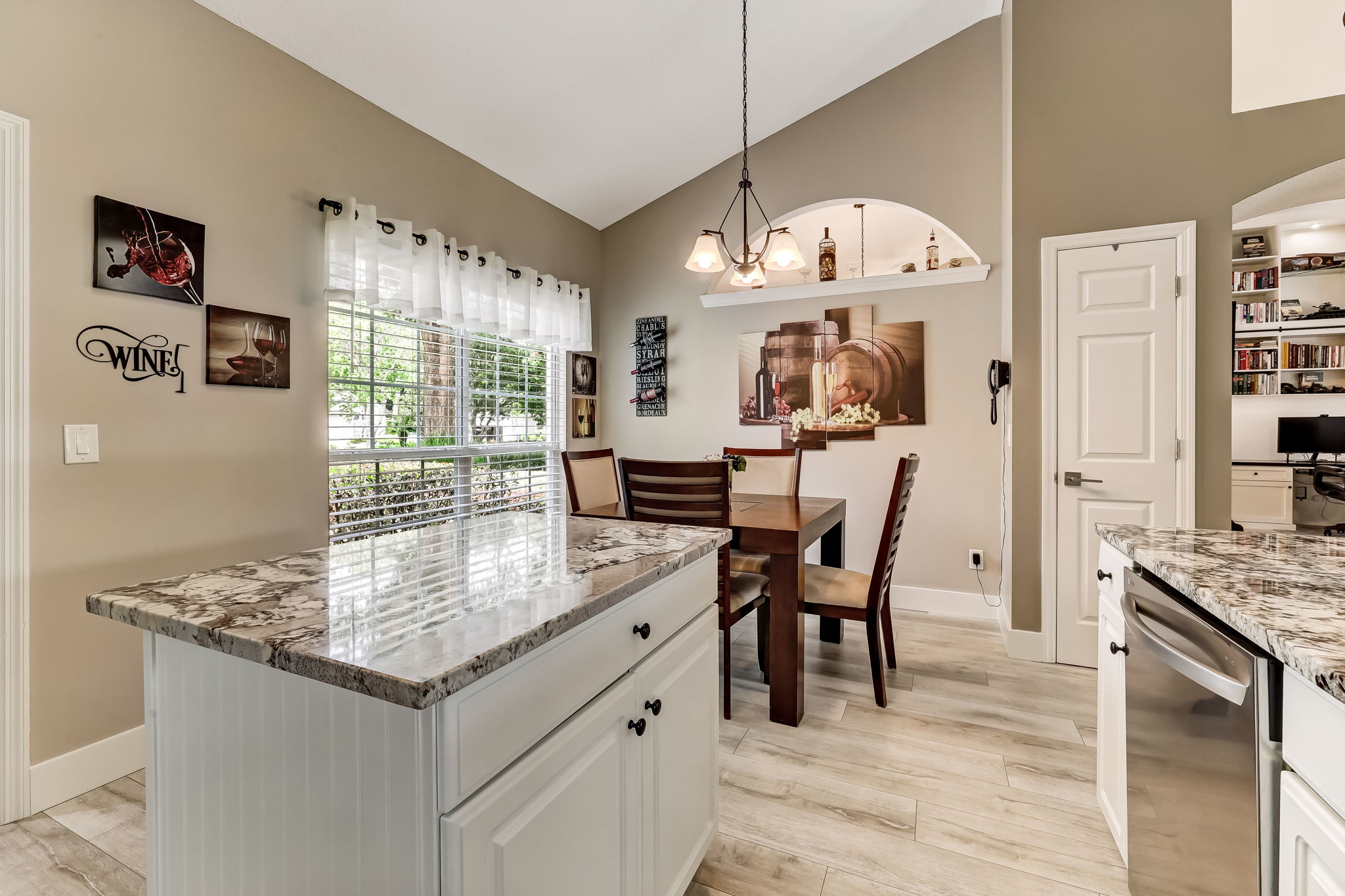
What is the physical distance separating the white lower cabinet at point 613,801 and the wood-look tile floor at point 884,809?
35 cm

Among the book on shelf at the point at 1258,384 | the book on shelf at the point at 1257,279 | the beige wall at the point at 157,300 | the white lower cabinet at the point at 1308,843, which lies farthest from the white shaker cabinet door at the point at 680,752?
the book on shelf at the point at 1257,279

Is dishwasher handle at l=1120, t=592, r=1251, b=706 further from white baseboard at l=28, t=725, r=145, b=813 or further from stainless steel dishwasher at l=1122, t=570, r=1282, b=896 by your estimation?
white baseboard at l=28, t=725, r=145, b=813

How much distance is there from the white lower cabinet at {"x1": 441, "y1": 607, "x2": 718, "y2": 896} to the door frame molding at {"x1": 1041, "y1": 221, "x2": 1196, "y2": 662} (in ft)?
7.18

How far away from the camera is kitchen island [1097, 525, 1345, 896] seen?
29.4 inches

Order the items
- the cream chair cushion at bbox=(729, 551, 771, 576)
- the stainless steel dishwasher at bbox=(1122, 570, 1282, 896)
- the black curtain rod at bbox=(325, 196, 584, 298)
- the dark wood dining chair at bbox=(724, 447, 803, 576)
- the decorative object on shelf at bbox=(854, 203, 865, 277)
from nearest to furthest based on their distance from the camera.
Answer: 1. the stainless steel dishwasher at bbox=(1122, 570, 1282, 896)
2. the black curtain rod at bbox=(325, 196, 584, 298)
3. the cream chair cushion at bbox=(729, 551, 771, 576)
4. the dark wood dining chair at bbox=(724, 447, 803, 576)
5. the decorative object on shelf at bbox=(854, 203, 865, 277)

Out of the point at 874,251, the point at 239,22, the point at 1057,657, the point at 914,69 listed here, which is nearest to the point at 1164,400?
the point at 1057,657

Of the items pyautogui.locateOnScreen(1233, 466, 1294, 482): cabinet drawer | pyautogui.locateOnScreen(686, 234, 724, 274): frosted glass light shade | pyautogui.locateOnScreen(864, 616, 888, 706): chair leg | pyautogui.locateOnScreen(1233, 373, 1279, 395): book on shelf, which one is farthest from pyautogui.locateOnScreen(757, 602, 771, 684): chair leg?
pyautogui.locateOnScreen(1233, 373, 1279, 395): book on shelf

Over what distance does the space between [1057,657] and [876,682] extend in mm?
1132

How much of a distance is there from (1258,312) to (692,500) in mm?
5745

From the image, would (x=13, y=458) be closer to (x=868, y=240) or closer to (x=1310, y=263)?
(x=868, y=240)

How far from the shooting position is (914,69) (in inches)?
138

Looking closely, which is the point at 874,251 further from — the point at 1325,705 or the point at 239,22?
the point at 1325,705

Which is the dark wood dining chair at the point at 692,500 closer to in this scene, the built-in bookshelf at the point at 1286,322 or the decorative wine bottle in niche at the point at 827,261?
the decorative wine bottle in niche at the point at 827,261

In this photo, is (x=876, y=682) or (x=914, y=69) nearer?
(x=876, y=682)
